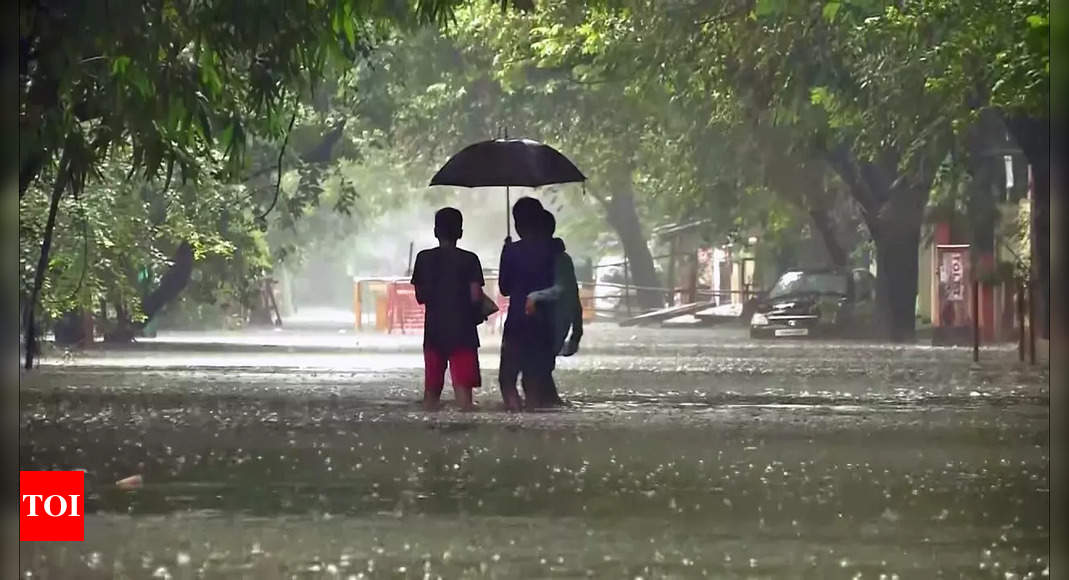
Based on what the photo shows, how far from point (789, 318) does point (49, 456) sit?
33869 millimetres

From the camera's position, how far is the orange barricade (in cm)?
5319

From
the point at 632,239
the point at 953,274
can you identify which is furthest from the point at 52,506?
the point at 632,239

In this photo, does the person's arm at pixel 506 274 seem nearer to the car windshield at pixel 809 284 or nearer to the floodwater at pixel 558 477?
the floodwater at pixel 558 477

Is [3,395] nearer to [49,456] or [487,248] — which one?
[49,456]

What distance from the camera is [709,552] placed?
9.02 m

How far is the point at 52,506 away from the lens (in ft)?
34.5

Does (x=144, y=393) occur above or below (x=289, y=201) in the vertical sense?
below

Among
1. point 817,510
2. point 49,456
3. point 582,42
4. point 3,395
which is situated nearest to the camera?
point 817,510

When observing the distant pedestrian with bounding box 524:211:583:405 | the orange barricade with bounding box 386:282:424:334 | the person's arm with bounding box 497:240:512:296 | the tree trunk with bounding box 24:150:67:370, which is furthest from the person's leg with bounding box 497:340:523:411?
the orange barricade with bounding box 386:282:424:334


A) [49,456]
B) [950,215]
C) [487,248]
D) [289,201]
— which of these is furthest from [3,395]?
[487,248]

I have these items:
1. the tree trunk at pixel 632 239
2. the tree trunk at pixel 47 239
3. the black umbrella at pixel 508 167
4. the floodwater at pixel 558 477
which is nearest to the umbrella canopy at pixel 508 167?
the black umbrella at pixel 508 167

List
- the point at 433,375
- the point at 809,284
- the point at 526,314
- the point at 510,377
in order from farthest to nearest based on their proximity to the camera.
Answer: the point at 809,284 < the point at 510,377 < the point at 433,375 < the point at 526,314

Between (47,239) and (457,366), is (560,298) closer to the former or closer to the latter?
(457,366)

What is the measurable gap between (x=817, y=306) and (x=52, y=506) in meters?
38.0
